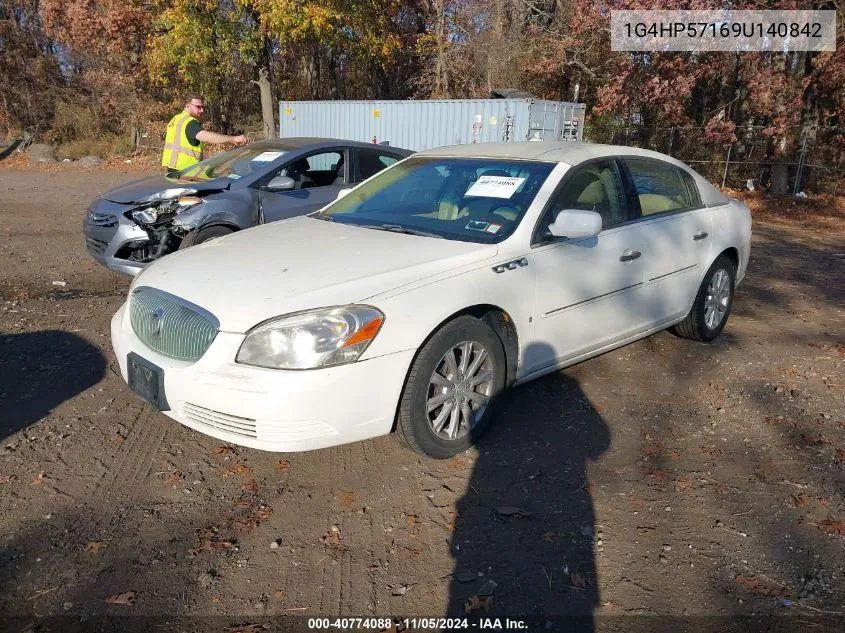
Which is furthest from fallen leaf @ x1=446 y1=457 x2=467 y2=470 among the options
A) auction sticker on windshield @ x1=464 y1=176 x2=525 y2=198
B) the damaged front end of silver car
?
the damaged front end of silver car

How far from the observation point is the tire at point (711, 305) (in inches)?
212

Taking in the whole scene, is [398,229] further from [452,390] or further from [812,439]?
[812,439]

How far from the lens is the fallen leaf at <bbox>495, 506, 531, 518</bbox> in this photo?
3242mm

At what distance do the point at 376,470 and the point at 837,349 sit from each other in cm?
414

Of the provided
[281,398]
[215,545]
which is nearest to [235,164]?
[281,398]

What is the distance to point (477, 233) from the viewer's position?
393 cm

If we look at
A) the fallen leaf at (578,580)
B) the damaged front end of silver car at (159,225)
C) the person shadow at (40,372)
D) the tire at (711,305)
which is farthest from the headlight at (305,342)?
the damaged front end of silver car at (159,225)

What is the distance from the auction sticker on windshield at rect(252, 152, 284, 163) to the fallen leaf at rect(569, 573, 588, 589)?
5398 millimetres

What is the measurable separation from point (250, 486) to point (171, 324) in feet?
2.87

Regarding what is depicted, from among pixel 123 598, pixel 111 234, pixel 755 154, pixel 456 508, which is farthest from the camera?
pixel 755 154

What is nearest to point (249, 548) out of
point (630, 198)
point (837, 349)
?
point (630, 198)

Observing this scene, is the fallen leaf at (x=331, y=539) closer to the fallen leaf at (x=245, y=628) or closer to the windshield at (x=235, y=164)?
the fallen leaf at (x=245, y=628)

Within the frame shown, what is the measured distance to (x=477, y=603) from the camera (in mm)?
2682

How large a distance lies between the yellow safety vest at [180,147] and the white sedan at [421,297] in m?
3.91
